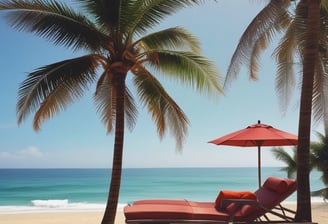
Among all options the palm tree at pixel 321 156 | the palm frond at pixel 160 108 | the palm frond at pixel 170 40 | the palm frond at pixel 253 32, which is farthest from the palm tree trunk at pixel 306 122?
the palm tree at pixel 321 156

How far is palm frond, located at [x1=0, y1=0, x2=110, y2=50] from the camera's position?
24.7 ft

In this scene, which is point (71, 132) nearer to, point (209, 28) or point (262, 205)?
point (209, 28)

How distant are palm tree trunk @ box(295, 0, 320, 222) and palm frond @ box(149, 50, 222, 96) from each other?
265cm

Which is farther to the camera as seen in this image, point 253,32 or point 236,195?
point 253,32

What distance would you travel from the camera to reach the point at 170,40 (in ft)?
29.1

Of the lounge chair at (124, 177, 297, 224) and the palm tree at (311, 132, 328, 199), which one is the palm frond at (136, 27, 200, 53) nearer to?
the lounge chair at (124, 177, 297, 224)

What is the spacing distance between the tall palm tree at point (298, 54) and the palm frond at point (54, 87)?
2.81 m

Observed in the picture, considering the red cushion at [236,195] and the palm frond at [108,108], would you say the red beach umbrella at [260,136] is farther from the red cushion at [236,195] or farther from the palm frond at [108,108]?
the palm frond at [108,108]

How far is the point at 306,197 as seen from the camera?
5.94 m

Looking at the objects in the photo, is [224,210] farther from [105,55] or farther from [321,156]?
[321,156]

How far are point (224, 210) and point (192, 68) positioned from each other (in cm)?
376

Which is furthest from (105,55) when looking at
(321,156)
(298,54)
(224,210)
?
(321,156)

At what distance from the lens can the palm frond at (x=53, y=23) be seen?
24.7 ft

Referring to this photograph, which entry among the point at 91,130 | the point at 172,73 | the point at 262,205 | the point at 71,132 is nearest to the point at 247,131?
the point at 262,205
